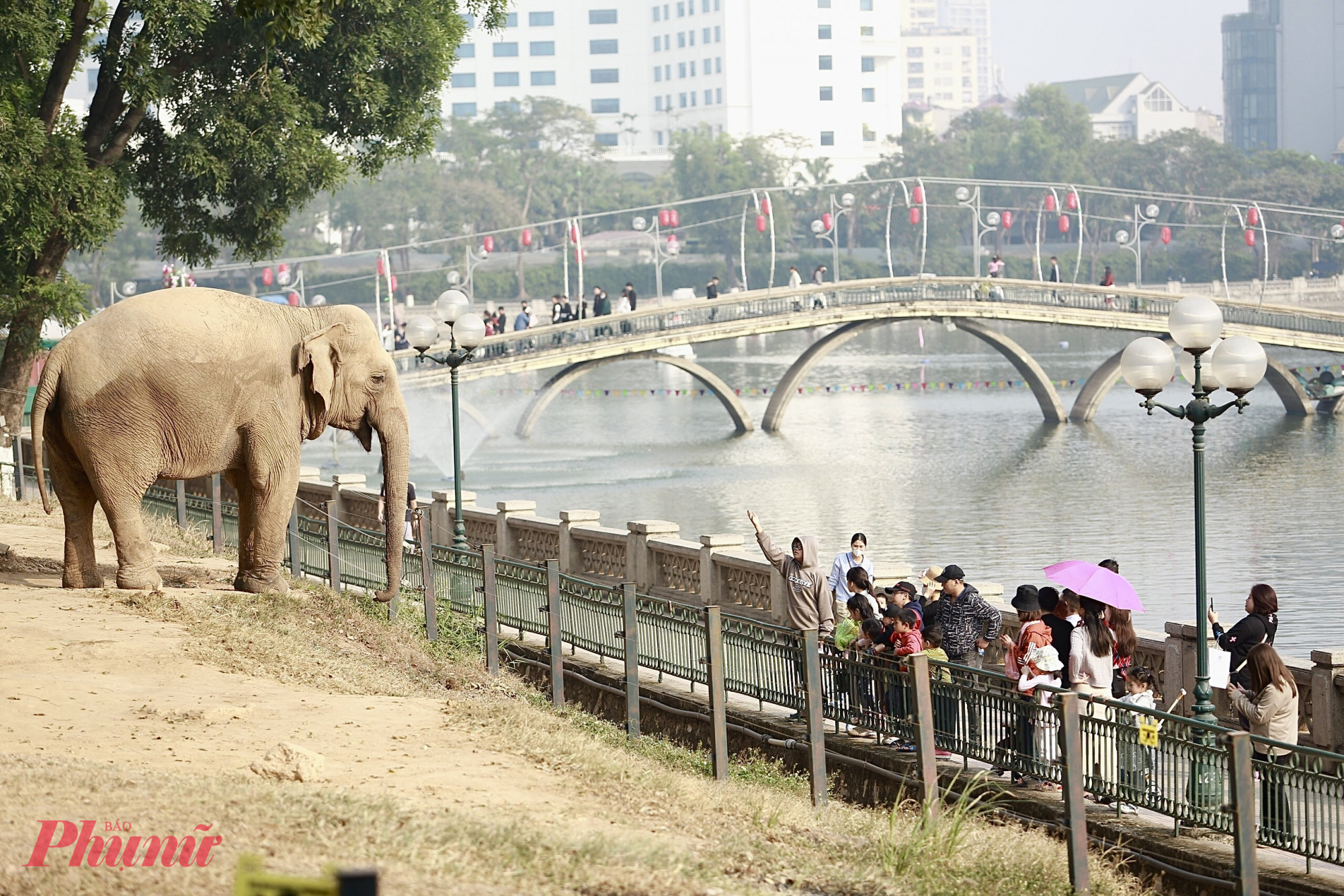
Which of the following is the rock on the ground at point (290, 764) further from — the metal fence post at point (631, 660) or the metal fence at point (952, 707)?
the metal fence post at point (631, 660)

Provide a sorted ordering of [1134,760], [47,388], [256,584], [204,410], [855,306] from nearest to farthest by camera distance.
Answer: [1134,760] → [47,388] → [204,410] → [256,584] → [855,306]

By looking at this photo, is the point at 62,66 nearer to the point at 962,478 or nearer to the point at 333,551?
the point at 333,551

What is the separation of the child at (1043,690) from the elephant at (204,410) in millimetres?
6262

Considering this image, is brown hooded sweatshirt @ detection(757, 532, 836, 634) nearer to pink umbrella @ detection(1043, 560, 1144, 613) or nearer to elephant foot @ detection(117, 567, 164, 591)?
pink umbrella @ detection(1043, 560, 1144, 613)

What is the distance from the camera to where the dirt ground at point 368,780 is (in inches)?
286

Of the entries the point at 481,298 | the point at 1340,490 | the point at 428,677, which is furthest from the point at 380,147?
the point at 481,298

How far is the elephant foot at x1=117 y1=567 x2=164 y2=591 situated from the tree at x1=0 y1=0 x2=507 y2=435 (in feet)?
23.9

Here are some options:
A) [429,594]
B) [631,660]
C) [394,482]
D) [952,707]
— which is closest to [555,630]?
[631,660]

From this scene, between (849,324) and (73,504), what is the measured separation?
39278 mm

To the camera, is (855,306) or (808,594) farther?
(855,306)

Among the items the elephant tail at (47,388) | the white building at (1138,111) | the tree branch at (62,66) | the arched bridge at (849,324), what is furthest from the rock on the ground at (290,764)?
the white building at (1138,111)

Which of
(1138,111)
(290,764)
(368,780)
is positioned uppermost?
(1138,111)

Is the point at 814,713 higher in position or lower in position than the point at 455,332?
lower

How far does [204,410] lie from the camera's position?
47.5 ft
